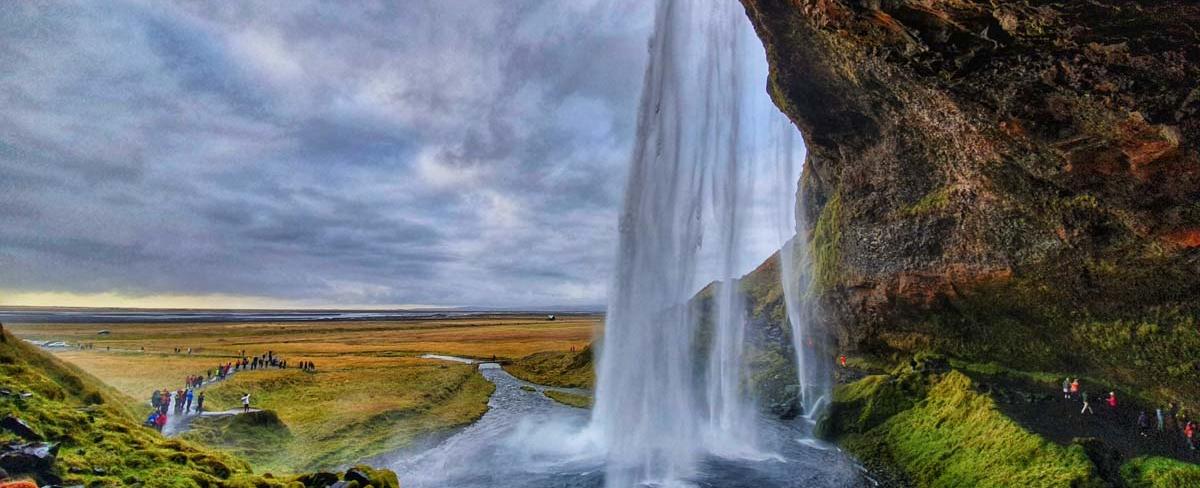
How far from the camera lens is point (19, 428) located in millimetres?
14203

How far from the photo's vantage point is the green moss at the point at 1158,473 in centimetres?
1811

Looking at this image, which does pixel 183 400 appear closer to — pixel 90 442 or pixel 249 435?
pixel 249 435

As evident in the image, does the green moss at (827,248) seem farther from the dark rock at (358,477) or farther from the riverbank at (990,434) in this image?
the dark rock at (358,477)

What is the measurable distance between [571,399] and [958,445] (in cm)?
3030

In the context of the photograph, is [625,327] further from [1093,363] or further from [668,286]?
[1093,363]

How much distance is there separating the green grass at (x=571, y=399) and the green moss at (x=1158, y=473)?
31.7 meters

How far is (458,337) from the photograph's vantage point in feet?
401

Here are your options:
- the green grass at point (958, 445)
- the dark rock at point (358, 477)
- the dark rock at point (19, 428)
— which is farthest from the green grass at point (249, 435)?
the green grass at point (958, 445)

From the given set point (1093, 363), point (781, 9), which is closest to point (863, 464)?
point (1093, 363)

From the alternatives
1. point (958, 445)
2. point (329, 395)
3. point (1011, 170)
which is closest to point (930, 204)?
point (1011, 170)

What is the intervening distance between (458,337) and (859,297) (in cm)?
10288

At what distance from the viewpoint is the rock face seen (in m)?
16.5

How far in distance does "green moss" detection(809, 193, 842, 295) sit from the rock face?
0.46m

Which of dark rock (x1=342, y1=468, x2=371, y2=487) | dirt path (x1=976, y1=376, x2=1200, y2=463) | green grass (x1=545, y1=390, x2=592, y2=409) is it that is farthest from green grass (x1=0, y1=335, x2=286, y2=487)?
dirt path (x1=976, y1=376, x2=1200, y2=463)
